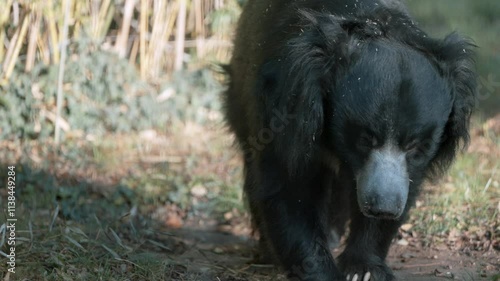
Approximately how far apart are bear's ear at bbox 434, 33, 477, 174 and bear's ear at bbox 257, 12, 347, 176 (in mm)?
437

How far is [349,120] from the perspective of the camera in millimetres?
3307

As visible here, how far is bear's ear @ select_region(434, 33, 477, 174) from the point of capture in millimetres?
3441

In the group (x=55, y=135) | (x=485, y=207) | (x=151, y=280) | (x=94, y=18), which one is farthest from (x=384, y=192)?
(x=94, y=18)

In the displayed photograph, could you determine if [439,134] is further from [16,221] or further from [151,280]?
[16,221]

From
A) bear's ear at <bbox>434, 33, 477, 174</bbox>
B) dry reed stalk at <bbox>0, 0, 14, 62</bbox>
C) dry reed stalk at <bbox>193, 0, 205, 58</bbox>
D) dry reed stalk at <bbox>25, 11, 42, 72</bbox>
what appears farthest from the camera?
dry reed stalk at <bbox>193, 0, 205, 58</bbox>

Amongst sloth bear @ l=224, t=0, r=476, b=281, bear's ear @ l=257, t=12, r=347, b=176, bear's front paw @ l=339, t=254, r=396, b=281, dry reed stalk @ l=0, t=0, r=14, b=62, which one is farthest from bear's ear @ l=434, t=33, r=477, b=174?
dry reed stalk @ l=0, t=0, r=14, b=62

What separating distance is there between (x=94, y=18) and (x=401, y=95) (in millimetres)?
4265

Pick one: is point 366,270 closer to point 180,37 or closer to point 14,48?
point 14,48

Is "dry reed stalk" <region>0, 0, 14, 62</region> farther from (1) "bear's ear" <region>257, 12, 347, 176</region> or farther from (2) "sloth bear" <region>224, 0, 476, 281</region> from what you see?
(1) "bear's ear" <region>257, 12, 347, 176</region>

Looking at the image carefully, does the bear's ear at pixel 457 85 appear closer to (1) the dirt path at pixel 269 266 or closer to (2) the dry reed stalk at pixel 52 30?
(1) the dirt path at pixel 269 266

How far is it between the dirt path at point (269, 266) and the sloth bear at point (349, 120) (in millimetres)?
467

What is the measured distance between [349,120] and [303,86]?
0.73ft

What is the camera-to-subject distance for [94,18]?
697 centimetres

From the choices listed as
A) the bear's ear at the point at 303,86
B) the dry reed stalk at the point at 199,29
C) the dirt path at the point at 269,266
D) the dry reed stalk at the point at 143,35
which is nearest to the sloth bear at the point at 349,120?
the bear's ear at the point at 303,86
